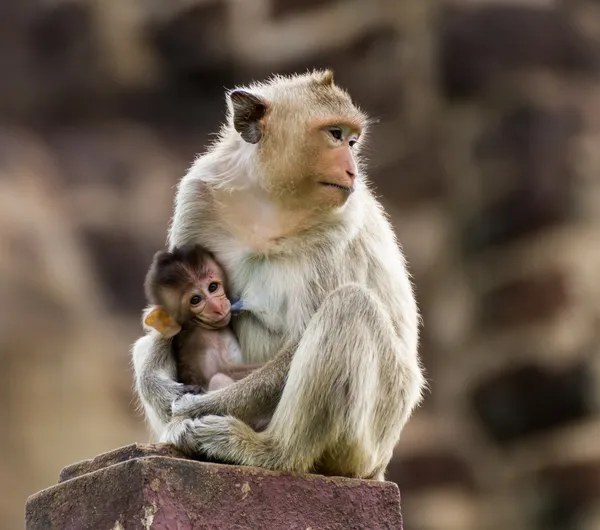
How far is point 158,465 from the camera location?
4738 mm

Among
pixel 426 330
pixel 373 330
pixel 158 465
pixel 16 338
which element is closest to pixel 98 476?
pixel 158 465

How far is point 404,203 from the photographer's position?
1156 cm

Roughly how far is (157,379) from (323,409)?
2.97ft

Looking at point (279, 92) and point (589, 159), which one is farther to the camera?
point (589, 159)

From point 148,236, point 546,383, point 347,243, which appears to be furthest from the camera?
point 148,236

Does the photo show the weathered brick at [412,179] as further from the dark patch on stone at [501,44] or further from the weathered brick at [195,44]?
the weathered brick at [195,44]

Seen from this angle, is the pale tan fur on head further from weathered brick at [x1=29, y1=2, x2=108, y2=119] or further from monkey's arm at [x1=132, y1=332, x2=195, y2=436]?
weathered brick at [x1=29, y1=2, x2=108, y2=119]

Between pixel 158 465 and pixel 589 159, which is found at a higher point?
pixel 589 159

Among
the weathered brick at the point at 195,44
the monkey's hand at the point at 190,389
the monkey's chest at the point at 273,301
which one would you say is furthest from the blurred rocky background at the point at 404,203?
the monkey's chest at the point at 273,301

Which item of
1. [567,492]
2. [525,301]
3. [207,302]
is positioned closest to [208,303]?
[207,302]

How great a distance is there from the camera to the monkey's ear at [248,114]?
5836mm

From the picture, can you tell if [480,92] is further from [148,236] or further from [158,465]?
[158,465]

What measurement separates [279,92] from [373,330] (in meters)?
1.31

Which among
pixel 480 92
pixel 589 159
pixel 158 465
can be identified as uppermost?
pixel 480 92
